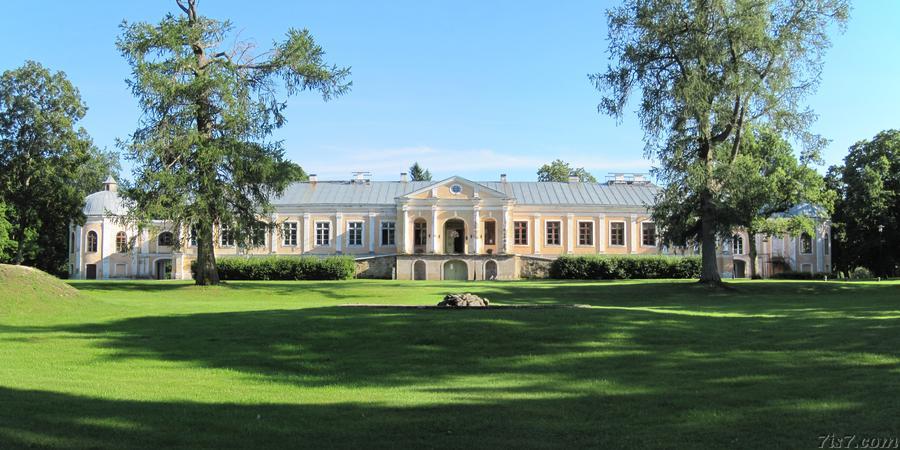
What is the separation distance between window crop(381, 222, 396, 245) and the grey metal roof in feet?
6.41

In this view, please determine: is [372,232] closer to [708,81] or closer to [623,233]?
[623,233]

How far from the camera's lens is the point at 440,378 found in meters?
11.5

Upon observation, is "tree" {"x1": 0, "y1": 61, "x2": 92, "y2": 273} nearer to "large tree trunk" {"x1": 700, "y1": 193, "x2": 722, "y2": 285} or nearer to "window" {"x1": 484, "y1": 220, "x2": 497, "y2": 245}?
"window" {"x1": 484, "y1": 220, "x2": 497, "y2": 245}

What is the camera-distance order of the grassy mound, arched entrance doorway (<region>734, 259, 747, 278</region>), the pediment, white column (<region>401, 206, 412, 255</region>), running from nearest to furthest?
the grassy mound < white column (<region>401, 206, 412, 255</region>) < the pediment < arched entrance doorway (<region>734, 259, 747, 278</region>)

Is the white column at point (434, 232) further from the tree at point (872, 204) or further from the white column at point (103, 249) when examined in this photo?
the tree at point (872, 204)

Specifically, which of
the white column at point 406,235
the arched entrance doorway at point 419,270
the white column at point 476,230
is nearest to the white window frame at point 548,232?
the white column at point 476,230

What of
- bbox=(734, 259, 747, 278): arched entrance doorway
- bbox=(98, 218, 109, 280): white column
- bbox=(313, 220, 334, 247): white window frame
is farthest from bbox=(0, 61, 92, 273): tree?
bbox=(734, 259, 747, 278): arched entrance doorway

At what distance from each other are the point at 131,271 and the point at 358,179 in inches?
783

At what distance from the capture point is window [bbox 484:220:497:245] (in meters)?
59.7

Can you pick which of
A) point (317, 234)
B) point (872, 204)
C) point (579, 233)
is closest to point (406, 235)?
point (317, 234)

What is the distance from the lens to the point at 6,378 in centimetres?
1074

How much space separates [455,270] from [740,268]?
2322cm

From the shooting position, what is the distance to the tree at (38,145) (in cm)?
5225

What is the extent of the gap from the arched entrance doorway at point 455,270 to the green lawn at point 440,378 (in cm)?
3647
